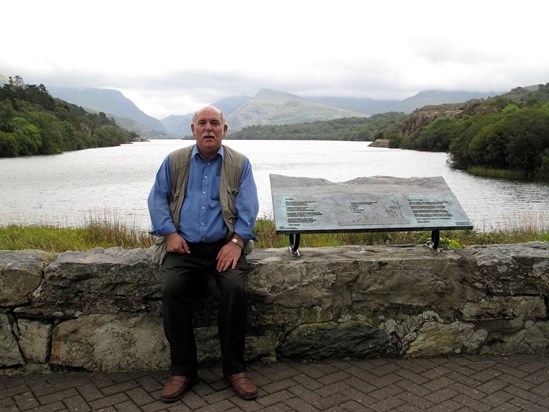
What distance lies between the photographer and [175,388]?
10.3 feet

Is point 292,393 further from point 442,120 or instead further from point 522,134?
point 442,120

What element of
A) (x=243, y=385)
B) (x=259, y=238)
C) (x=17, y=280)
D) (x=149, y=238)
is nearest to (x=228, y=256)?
(x=243, y=385)

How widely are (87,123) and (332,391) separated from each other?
341 ft

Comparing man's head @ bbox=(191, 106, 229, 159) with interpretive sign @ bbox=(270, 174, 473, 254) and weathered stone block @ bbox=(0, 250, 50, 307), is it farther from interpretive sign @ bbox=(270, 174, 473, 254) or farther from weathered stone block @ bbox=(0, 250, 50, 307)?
weathered stone block @ bbox=(0, 250, 50, 307)

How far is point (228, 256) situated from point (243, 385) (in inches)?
32.2

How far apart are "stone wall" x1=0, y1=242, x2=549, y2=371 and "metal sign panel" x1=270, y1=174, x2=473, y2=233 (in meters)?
0.22

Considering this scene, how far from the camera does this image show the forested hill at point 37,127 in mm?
58625

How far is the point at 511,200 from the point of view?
22953mm

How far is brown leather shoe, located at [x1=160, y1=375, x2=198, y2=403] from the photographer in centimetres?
309

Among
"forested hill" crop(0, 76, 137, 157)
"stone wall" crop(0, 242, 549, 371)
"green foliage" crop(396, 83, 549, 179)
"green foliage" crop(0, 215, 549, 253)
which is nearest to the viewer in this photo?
"stone wall" crop(0, 242, 549, 371)

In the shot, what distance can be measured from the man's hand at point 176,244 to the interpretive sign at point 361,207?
0.77m

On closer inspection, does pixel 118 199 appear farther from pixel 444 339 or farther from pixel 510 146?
pixel 510 146

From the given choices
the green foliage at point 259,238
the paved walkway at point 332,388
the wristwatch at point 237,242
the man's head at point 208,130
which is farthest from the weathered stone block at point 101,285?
the green foliage at point 259,238

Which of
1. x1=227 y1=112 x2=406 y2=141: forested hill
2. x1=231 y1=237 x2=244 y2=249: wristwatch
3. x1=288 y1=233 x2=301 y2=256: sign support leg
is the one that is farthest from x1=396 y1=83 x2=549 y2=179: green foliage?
x1=227 y1=112 x2=406 y2=141: forested hill
